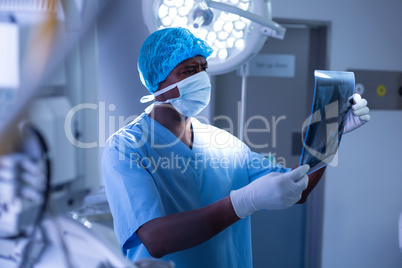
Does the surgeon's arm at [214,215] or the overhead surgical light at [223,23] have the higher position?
the overhead surgical light at [223,23]

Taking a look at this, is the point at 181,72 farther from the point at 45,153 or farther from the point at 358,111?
the point at 45,153

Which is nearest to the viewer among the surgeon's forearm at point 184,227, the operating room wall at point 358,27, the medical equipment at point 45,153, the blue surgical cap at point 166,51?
the medical equipment at point 45,153

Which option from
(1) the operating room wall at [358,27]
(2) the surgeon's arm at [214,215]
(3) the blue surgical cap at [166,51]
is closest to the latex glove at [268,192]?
(2) the surgeon's arm at [214,215]

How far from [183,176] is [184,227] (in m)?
0.27

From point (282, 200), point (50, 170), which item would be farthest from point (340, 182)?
point (50, 170)

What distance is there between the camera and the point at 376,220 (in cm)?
258

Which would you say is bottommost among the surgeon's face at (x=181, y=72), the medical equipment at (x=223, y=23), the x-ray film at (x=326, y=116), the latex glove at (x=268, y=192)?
the latex glove at (x=268, y=192)

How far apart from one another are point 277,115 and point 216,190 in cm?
125

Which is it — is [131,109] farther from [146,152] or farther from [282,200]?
[282,200]

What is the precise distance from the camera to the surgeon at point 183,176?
1.03 metres

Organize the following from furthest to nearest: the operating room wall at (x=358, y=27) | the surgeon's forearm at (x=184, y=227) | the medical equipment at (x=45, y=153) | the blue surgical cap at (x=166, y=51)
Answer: the operating room wall at (x=358, y=27) < the blue surgical cap at (x=166, y=51) < the surgeon's forearm at (x=184, y=227) < the medical equipment at (x=45, y=153)

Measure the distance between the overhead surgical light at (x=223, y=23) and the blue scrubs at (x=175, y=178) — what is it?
0.30m

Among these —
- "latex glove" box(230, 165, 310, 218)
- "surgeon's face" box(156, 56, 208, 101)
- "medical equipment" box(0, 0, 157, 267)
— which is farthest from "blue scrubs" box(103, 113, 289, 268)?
"medical equipment" box(0, 0, 157, 267)

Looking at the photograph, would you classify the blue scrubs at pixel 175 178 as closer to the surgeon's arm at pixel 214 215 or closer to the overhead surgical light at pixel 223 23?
the surgeon's arm at pixel 214 215
